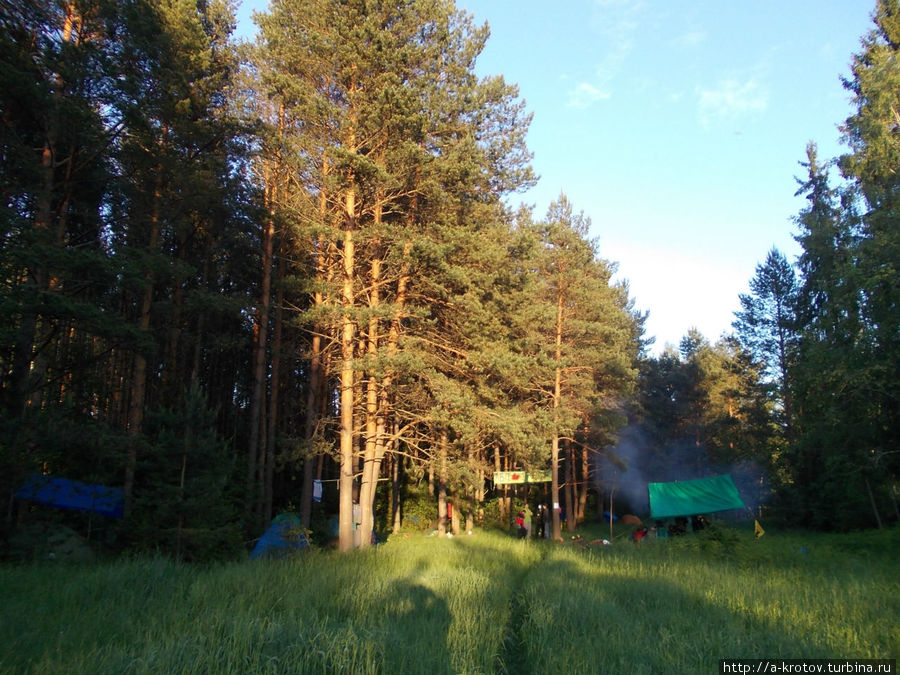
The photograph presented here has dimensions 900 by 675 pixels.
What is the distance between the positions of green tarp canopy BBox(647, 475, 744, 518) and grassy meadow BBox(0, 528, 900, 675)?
39.7 feet

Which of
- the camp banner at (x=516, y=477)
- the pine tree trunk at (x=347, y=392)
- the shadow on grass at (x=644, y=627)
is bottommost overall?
the shadow on grass at (x=644, y=627)

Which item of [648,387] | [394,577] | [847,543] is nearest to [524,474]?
[847,543]

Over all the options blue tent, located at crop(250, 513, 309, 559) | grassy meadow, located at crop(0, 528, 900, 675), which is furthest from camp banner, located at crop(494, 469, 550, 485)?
grassy meadow, located at crop(0, 528, 900, 675)

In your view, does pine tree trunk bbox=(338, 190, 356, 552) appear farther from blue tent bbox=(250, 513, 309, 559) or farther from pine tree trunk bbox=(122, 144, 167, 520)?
pine tree trunk bbox=(122, 144, 167, 520)

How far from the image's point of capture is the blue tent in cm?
1280

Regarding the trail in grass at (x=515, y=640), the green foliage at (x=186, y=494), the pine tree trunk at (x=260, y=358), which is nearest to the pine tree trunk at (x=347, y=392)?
the green foliage at (x=186, y=494)

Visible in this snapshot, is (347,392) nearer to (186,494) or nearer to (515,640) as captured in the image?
(186,494)

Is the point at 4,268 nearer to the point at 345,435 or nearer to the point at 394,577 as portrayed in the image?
the point at 345,435

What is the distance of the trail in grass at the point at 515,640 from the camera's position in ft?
→ 22.0

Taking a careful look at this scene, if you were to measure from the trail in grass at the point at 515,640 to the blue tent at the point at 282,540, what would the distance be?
547 cm

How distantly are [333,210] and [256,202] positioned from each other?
3.08 meters

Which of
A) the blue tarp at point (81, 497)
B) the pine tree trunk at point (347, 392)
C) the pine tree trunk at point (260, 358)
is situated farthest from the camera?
the pine tree trunk at point (260, 358)

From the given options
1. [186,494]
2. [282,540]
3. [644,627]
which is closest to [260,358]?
[186,494]

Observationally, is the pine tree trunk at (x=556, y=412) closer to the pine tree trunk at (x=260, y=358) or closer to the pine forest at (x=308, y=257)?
the pine forest at (x=308, y=257)
